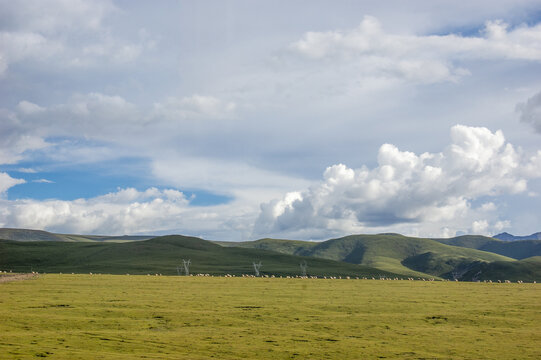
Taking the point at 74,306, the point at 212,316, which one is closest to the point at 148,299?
the point at 74,306

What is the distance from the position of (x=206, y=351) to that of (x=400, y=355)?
35.4ft

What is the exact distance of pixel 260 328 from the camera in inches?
1373

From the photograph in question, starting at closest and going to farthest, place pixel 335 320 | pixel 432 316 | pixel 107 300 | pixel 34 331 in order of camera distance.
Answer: pixel 34 331, pixel 335 320, pixel 432 316, pixel 107 300

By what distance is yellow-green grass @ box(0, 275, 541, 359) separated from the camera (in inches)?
1057

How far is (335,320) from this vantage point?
38.9 metres

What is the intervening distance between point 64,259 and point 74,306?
171 m

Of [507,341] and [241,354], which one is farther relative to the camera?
[507,341]

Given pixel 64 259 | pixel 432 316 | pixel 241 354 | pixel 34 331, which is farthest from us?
pixel 64 259

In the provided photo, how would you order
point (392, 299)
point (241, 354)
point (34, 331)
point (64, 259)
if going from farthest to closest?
point (64, 259) → point (392, 299) → point (34, 331) → point (241, 354)

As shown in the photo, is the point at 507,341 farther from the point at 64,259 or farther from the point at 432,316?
the point at 64,259

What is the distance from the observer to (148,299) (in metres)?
51.4

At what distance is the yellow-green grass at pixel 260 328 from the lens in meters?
26.9

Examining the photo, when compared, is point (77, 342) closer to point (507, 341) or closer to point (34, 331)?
point (34, 331)

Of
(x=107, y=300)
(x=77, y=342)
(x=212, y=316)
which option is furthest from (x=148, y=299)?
(x=77, y=342)
